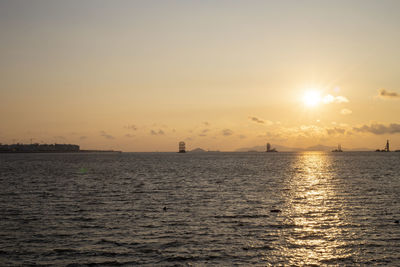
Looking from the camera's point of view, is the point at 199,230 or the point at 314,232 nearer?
the point at 314,232

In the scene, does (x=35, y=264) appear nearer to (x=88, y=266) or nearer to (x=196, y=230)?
(x=88, y=266)

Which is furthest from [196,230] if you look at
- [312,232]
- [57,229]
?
[57,229]

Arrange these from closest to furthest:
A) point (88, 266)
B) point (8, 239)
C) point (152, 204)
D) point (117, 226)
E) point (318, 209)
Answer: point (88, 266) → point (8, 239) → point (117, 226) → point (318, 209) → point (152, 204)

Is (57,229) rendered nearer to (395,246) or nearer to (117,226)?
(117,226)

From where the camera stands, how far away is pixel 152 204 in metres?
47.9

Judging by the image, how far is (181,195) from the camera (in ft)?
189

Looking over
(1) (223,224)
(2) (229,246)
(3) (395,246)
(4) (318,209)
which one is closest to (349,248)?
(3) (395,246)

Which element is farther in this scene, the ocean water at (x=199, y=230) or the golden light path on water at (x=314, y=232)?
the golden light path on water at (x=314, y=232)

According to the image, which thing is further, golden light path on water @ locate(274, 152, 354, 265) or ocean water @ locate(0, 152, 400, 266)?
golden light path on water @ locate(274, 152, 354, 265)

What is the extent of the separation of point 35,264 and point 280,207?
29.1 meters

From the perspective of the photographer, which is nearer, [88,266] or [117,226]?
[88,266]

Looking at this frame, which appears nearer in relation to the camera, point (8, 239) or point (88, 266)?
point (88, 266)

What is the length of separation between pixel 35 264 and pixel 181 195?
34.6 m

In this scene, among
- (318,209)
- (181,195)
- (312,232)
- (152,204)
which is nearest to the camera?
(312,232)
